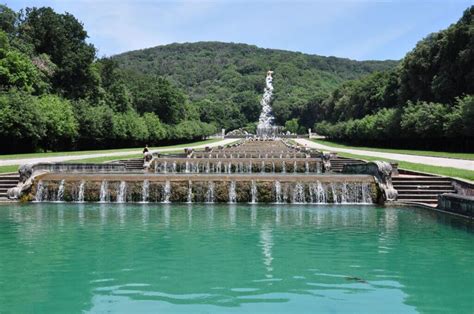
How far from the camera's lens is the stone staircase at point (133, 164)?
103 feet

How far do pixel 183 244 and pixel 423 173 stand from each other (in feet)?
43.8

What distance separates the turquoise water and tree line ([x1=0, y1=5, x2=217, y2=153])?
31201 mm

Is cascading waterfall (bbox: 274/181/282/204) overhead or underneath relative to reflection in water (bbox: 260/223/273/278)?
overhead

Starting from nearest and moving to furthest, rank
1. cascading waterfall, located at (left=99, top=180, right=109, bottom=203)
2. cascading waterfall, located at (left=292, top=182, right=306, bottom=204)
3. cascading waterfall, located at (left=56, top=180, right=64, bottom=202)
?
1. cascading waterfall, located at (left=292, top=182, right=306, bottom=204)
2. cascading waterfall, located at (left=99, top=180, right=109, bottom=203)
3. cascading waterfall, located at (left=56, top=180, right=64, bottom=202)

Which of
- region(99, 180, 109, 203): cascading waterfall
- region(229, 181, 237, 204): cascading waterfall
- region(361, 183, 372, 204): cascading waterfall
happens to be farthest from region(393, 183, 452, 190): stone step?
region(99, 180, 109, 203): cascading waterfall

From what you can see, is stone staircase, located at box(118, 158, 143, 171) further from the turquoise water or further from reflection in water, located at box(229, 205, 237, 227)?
the turquoise water

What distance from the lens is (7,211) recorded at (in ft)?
57.1

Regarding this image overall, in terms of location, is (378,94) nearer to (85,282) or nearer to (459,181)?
(459,181)

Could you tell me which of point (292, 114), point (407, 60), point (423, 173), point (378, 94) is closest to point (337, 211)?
point (423, 173)

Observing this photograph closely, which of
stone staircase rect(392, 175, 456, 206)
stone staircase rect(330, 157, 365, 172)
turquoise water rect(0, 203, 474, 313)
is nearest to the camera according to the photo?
turquoise water rect(0, 203, 474, 313)

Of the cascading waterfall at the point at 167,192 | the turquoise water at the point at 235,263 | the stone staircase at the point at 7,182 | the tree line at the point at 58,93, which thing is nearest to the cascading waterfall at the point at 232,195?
the cascading waterfall at the point at 167,192

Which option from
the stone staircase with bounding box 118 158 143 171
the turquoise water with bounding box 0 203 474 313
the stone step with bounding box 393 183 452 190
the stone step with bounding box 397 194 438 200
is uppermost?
the stone staircase with bounding box 118 158 143 171

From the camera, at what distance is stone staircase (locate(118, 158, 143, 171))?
31.3 meters

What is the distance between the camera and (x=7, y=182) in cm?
2169
